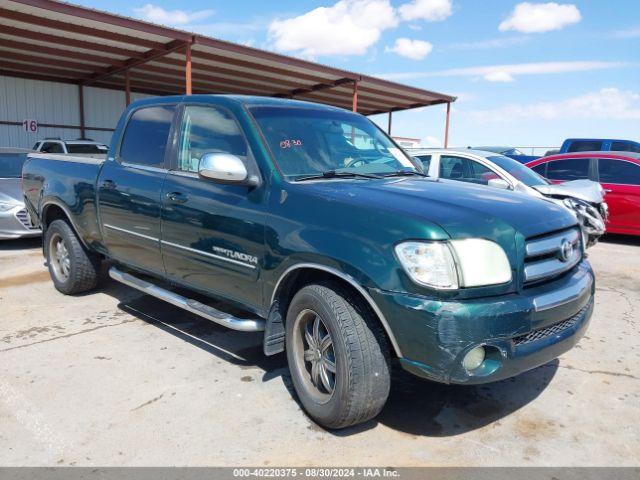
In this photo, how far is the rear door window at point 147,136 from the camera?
4152mm

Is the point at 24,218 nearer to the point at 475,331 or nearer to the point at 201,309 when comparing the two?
the point at 201,309

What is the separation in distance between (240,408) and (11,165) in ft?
26.1

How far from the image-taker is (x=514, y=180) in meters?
7.39

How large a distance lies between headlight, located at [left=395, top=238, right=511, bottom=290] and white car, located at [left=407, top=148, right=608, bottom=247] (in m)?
Result: 4.60

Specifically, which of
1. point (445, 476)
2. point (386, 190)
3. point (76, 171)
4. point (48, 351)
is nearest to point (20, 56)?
point (76, 171)

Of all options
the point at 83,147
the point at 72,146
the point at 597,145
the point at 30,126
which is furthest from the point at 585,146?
the point at 30,126

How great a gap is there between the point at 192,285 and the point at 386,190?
1.68 meters

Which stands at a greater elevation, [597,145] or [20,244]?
[597,145]

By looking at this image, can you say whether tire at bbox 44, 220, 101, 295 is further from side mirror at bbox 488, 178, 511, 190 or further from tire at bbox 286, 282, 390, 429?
side mirror at bbox 488, 178, 511, 190

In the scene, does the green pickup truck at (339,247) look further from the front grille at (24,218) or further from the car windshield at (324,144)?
the front grille at (24,218)

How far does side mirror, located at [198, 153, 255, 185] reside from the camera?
3.16 m

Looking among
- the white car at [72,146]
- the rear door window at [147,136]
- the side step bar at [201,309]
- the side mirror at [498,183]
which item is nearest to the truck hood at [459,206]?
the side step bar at [201,309]

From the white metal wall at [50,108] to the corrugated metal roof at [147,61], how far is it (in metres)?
0.42

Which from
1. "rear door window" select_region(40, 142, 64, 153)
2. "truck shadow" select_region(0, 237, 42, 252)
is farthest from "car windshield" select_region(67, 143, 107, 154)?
"truck shadow" select_region(0, 237, 42, 252)
